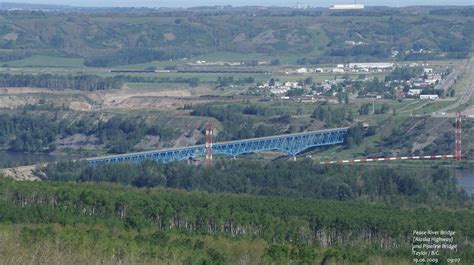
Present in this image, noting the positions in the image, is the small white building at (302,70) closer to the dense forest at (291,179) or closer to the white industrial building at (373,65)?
the white industrial building at (373,65)

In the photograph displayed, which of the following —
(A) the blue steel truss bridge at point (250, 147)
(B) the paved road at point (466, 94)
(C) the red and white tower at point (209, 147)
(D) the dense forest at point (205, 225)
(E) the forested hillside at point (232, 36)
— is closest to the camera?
(D) the dense forest at point (205, 225)

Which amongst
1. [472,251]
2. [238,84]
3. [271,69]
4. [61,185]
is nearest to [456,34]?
[271,69]

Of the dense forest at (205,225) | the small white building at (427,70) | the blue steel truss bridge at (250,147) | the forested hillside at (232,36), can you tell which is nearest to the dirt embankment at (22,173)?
the blue steel truss bridge at (250,147)

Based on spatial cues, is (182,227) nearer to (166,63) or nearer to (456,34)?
(166,63)

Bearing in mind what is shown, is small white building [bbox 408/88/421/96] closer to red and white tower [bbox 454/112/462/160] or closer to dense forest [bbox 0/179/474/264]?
red and white tower [bbox 454/112/462/160]

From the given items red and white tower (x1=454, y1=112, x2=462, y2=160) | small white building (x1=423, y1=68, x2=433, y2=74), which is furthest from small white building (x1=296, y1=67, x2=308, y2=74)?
red and white tower (x1=454, y1=112, x2=462, y2=160)
